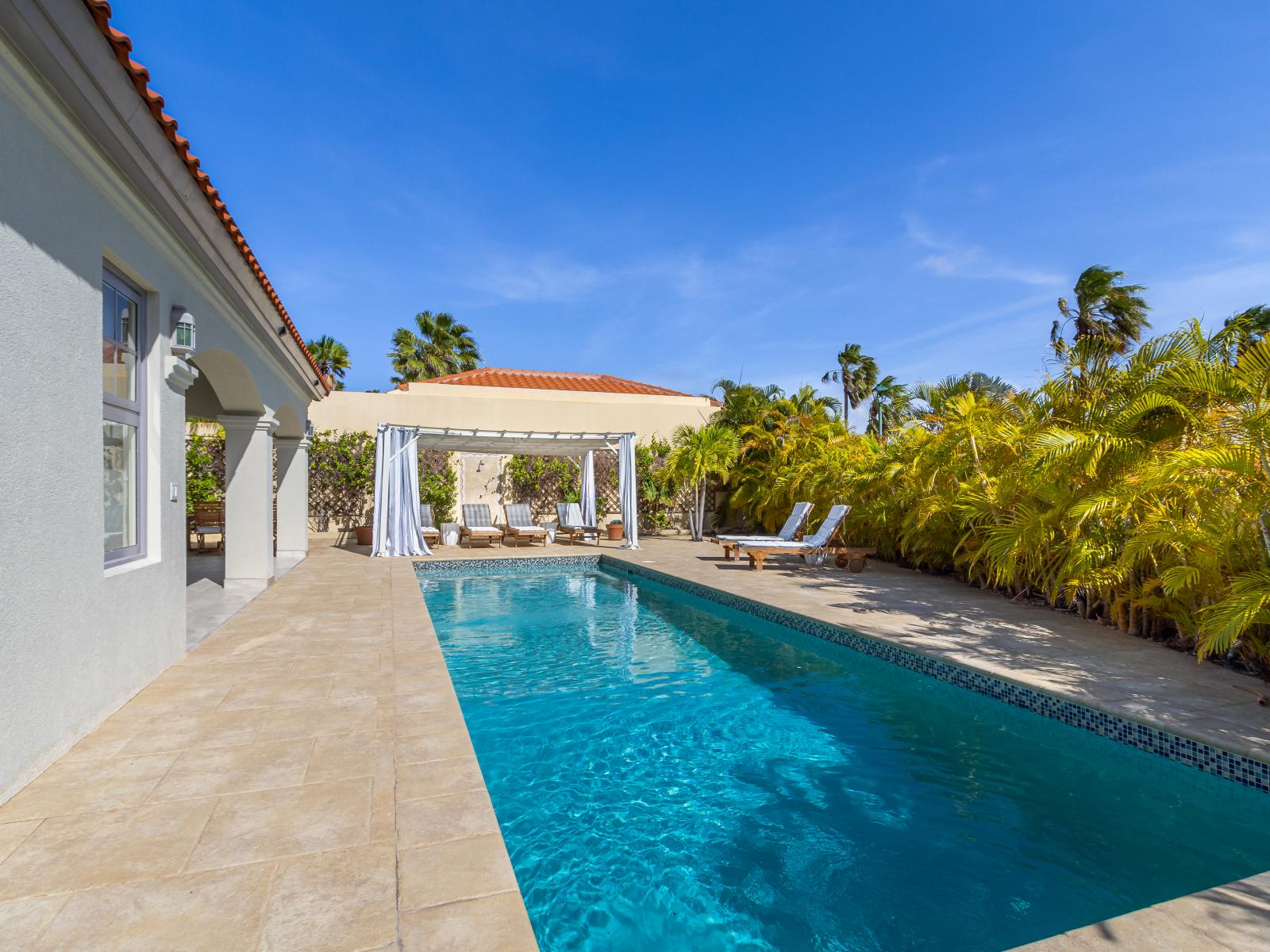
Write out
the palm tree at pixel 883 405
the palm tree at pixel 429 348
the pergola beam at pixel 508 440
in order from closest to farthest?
the pergola beam at pixel 508 440 < the palm tree at pixel 883 405 < the palm tree at pixel 429 348

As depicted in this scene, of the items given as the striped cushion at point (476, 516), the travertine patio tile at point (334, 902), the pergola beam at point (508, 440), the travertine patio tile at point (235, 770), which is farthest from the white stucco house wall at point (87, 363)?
the striped cushion at point (476, 516)

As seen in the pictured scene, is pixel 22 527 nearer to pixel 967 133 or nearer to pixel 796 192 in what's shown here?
pixel 967 133

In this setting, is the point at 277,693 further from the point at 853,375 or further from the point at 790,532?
the point at 853,375

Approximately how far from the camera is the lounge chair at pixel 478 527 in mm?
15141

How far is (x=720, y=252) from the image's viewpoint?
1823 cm

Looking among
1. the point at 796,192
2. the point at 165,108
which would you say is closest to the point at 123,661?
the point at 165,108

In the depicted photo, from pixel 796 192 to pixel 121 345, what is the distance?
13750 millimetres

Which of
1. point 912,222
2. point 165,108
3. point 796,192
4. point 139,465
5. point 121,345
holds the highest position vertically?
A: point 796,192

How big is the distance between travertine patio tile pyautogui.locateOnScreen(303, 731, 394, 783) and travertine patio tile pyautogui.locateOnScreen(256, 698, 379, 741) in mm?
123

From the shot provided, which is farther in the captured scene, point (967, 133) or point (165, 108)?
point (967, 133)

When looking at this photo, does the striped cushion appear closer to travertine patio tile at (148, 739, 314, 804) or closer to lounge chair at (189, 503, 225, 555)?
lounge chair at (189, 503, 225, 555)

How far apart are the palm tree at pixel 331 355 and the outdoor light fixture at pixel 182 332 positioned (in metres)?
29.4

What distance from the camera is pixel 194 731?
373 centimetres

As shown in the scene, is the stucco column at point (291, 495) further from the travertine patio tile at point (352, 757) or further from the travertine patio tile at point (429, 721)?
the travertine patio tile at point (352, 757)
